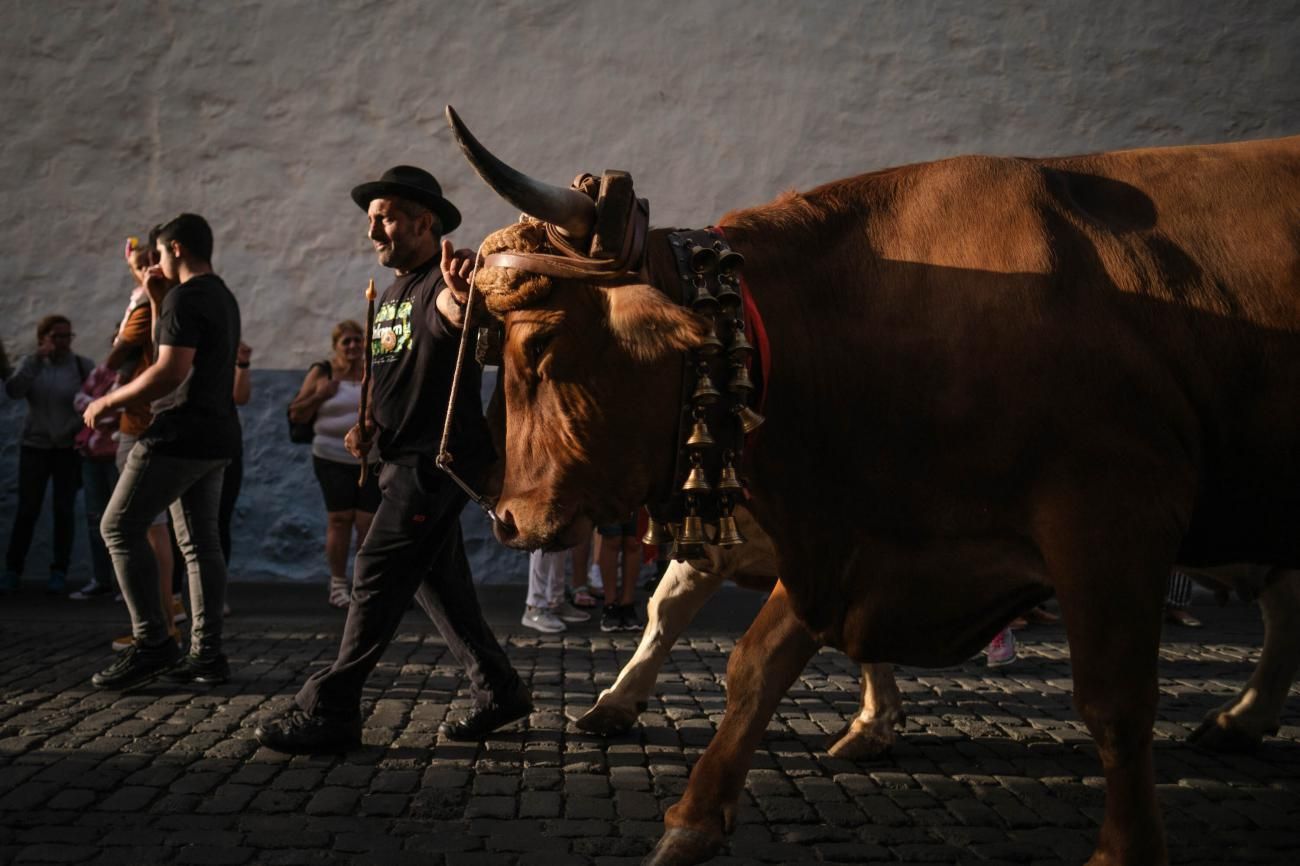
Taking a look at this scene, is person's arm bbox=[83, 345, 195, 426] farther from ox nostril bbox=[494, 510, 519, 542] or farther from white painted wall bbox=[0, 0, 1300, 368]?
white painted wall bbox=[0, 0, 1300, 368]

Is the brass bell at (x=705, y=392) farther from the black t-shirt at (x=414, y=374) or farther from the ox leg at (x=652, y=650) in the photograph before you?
the ox leg at (x=652, y=650)

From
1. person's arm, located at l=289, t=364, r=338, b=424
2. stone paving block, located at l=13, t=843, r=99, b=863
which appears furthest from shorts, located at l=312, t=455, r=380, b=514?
stone paving block, located at l=13, t=843, r=99, b=863

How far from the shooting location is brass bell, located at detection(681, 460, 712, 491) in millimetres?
2709

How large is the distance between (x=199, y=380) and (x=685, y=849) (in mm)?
3705

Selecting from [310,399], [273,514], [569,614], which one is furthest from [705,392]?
[273,514]

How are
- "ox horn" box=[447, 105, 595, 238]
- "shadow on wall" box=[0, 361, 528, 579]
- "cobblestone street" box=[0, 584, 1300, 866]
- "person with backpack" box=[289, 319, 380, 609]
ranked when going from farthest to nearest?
1. "shadow on wall" box=[0, 361, 528, 579]
2. "person with backpack" box=[289, 319, 380, 609]
3. "cobblestone street" box=[0, 584, 1300, 866]
4. "ox horn" box=[447, 105, 595, 238]

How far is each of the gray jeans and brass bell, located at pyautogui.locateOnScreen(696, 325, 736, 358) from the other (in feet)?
12.6

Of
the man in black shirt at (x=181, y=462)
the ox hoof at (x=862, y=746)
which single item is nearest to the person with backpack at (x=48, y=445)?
the man in black shirt at (x=181, y=462)

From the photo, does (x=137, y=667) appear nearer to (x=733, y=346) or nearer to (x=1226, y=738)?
(x=733, y=346)

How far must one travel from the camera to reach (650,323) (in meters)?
2.61

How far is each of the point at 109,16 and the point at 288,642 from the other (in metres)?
6.50

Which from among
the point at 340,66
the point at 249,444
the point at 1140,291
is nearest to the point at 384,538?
the point at 1140,291

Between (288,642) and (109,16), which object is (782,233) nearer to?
(288,642)

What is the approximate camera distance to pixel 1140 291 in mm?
Result: 2645
